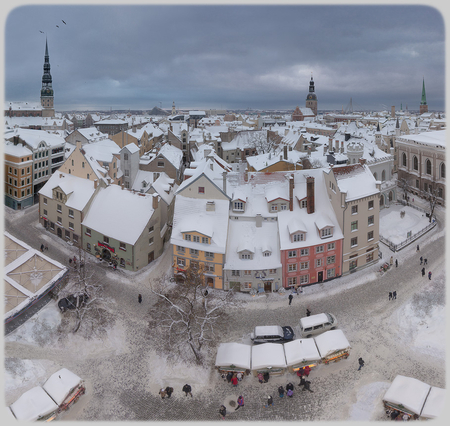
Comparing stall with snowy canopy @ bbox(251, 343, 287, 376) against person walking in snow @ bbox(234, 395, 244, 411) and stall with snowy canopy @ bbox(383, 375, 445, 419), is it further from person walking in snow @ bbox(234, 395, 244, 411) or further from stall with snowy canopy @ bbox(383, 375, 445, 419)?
stall with snowy canopy @ bbox(383, 375, 445, 419)

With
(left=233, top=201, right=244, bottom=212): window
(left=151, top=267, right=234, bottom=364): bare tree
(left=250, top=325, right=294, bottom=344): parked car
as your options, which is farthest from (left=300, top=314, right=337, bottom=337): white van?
(left=233, top=201, right=244, bottom=212): window

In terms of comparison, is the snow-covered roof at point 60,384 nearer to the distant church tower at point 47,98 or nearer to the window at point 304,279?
the window at point 304,279

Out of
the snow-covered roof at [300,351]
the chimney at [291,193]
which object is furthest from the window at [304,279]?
the snow-covered roof at [300,351]

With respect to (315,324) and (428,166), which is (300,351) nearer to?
(315,324)

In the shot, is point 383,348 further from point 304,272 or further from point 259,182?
point 259,182

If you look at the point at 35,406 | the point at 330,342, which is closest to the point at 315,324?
the point at 330,342
